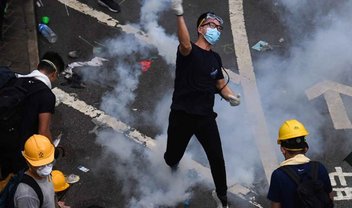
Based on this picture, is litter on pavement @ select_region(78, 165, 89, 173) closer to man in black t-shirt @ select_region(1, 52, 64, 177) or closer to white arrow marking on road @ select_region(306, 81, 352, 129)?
man in black t-shirt @ select_region(1, 52, 64, 177)

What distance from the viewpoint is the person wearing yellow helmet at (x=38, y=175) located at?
436 cm

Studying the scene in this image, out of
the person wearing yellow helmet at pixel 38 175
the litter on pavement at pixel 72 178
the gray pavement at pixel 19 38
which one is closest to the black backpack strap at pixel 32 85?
the person wearing yellow helmet at pixel 38 175

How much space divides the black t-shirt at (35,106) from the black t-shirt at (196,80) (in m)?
1.17

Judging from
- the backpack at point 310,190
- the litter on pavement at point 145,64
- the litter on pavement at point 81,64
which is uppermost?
the backpack at point 310,190

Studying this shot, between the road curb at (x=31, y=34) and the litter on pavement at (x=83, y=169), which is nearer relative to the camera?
the litter on pavement at (x=83, y=169)

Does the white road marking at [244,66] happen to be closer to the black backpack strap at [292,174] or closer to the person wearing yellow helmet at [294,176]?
the person wearing yellow helmet at [294,176]

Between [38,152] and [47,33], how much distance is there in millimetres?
4210

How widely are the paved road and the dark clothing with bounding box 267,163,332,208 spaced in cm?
166

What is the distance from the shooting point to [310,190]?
4.41 m

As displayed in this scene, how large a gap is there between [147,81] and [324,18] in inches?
112

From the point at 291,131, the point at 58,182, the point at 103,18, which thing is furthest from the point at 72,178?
the point at 103,18

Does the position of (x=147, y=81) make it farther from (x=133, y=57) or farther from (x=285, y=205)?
(x=285, y=205)

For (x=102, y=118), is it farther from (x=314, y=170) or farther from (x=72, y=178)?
(x=314, y=170)

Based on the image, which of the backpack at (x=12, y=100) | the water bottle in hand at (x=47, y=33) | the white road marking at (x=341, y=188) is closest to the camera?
the backpack at (x=12, y=100)
